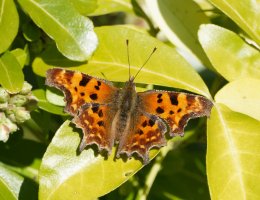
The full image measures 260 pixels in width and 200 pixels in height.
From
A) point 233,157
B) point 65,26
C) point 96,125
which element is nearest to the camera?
point 233,157

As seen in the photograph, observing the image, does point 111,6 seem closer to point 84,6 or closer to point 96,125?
point 84,6

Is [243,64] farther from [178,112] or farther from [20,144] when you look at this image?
[20,144]

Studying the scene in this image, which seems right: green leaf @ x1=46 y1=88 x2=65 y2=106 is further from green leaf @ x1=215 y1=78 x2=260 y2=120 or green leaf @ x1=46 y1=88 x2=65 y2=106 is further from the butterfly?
green leaf @ x1=215 y1=78 x2=260 y2=120

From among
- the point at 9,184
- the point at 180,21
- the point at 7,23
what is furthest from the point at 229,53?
the point at 9,184

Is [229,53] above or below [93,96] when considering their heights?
above

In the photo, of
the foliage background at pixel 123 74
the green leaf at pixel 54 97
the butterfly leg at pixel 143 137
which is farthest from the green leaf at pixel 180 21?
the green leaf at pixel 54 97

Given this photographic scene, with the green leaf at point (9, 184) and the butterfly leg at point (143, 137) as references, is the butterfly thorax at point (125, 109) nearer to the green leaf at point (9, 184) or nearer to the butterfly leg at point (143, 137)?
the butterfly leg at point (143, 137)

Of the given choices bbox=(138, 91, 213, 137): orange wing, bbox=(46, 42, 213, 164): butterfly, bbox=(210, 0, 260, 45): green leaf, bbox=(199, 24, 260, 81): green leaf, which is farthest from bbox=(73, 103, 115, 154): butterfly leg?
bbox=(210, 0, 260, 45): green leaf
